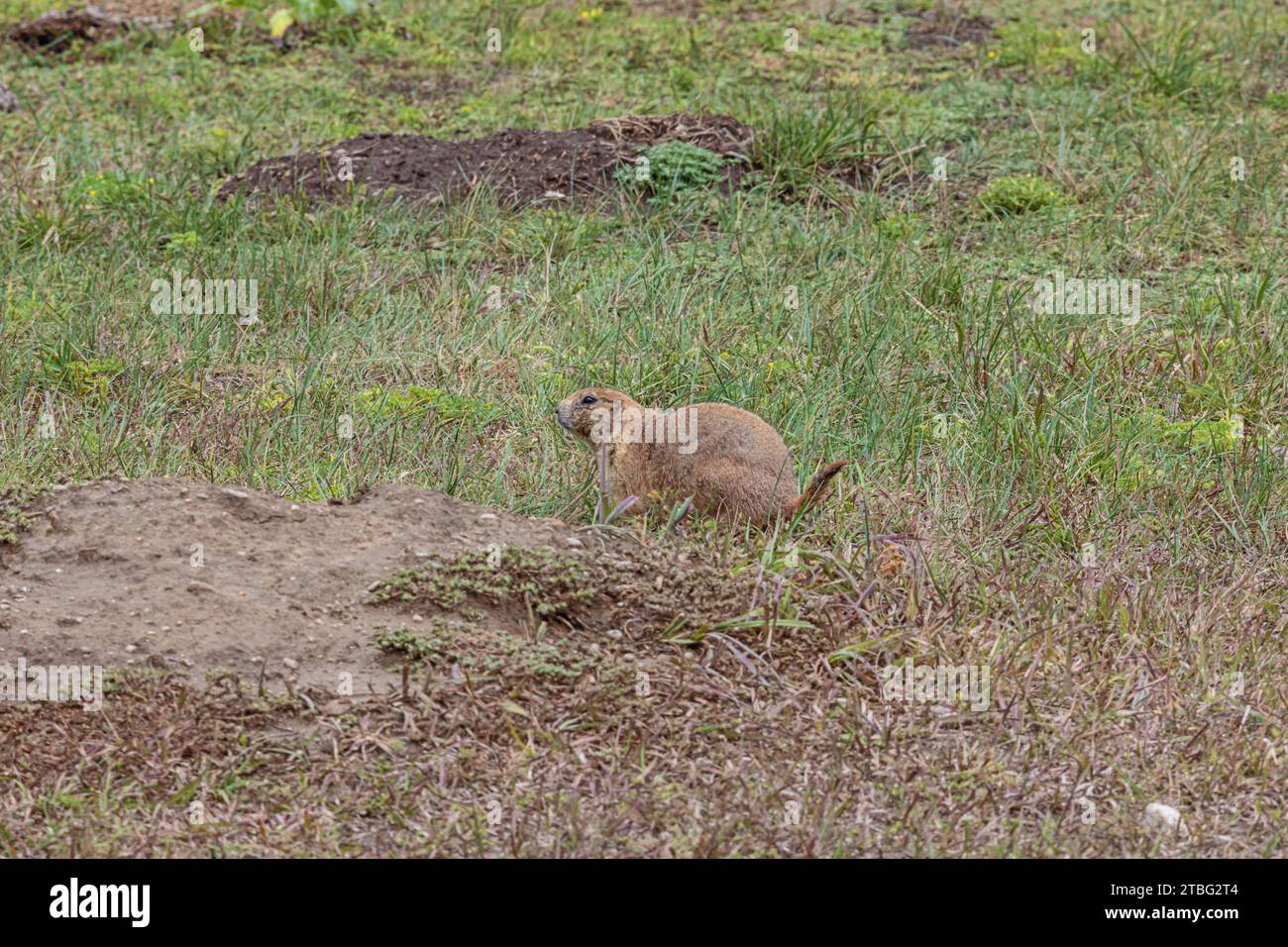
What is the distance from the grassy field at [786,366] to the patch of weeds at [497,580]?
437mm

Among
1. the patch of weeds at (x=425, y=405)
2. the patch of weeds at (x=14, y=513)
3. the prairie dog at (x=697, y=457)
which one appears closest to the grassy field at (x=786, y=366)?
the patch of weeds at (x=425, y=405)

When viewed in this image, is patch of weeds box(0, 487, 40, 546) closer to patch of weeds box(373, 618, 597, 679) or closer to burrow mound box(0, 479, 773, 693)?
burrow mound box(0, 479, 773, 693)

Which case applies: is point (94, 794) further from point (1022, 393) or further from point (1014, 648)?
point (1022, 393)

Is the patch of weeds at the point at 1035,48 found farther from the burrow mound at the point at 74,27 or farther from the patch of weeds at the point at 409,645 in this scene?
the patch of weeds at the point at 409,645

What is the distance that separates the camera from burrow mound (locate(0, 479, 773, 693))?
→ 4.27 m

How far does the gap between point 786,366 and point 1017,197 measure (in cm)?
240

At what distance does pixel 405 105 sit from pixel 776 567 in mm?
5646

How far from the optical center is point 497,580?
4539 mm

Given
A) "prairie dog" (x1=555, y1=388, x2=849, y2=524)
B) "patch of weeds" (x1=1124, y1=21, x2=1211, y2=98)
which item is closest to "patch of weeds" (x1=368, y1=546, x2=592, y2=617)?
"prairie dog" (x1=555, y1=388, x2=849, y2=524)

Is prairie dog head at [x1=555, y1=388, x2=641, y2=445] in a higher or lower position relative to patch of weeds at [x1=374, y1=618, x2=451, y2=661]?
higher

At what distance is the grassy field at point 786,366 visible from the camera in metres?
3.94

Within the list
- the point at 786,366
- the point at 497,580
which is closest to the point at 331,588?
the point at 497,580

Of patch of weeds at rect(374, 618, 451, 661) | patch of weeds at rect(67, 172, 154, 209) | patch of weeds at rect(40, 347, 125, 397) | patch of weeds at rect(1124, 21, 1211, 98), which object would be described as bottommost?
patch of weeds at rect(40, 347, 125, 397)

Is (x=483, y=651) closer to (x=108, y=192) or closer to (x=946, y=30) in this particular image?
(x=108, y=192)
